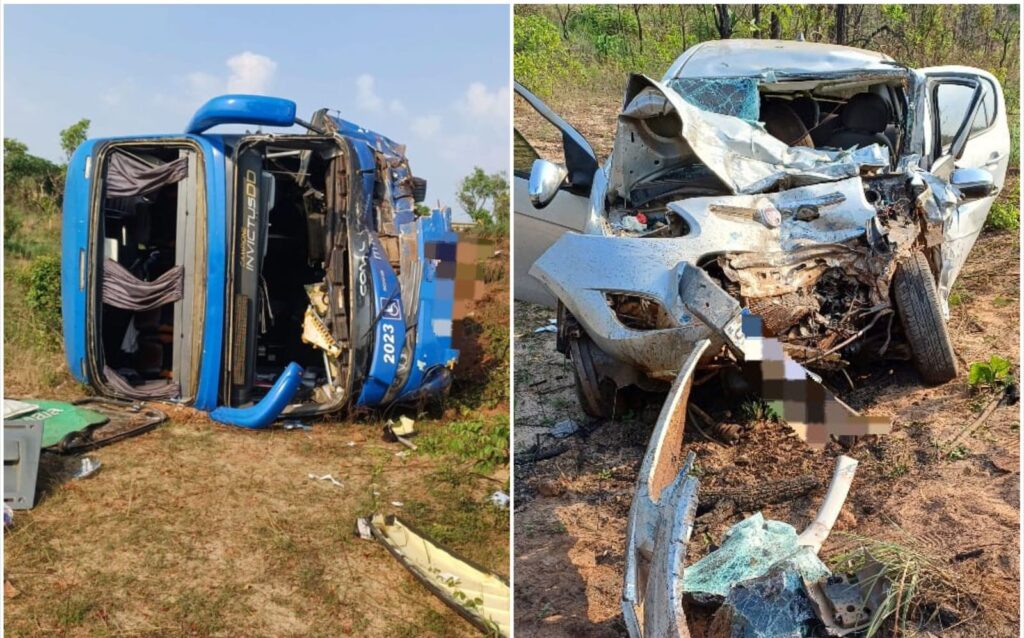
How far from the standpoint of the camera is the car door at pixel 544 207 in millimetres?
5602

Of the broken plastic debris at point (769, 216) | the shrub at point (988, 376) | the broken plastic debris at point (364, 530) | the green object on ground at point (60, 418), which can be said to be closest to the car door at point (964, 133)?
the shrub at point (988, 376)

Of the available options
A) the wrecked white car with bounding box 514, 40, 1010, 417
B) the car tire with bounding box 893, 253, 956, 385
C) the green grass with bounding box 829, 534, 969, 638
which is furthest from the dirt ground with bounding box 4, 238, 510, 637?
the car tire with bounding box 893, 253, 956, 385

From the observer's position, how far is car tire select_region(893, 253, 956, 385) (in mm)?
4051

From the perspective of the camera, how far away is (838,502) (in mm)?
3150

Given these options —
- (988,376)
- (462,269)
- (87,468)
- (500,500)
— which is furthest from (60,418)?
(988,376)

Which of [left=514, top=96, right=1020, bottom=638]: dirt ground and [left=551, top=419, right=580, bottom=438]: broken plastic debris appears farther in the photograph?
[left=551, top=419, right=580, bottom=438]: broken plastic debris

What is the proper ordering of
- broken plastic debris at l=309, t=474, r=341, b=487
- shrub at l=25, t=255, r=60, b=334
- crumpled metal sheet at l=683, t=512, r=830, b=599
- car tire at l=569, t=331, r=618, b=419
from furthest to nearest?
1. shrub at l=25, t=255, r=60, b=334
2. broken plastic debris at l=309, t=474, r=341, b=487
3. car tire at l=569, t=331, r=618, b=419
4. crumpled metal sheet at l=683, t=512, r=830, b=599

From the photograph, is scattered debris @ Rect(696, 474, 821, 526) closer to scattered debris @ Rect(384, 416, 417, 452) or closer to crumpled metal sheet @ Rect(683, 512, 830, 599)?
crumpled metal sheet @ Rect(683, 512, 830, 599)

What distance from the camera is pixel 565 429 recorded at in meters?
4.84

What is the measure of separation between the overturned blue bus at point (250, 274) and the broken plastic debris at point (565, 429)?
1.25m

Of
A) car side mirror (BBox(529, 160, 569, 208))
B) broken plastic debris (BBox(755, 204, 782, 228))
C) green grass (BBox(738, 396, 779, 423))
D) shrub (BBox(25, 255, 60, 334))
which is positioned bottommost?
green grass (BBox(738, 396, 779, 423))

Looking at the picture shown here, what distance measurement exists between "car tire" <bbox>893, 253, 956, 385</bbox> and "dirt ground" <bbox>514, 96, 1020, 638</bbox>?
0.17 metres

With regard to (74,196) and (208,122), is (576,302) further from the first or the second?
(74,196)

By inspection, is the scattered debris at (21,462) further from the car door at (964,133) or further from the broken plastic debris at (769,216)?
the car door at (964,133)
